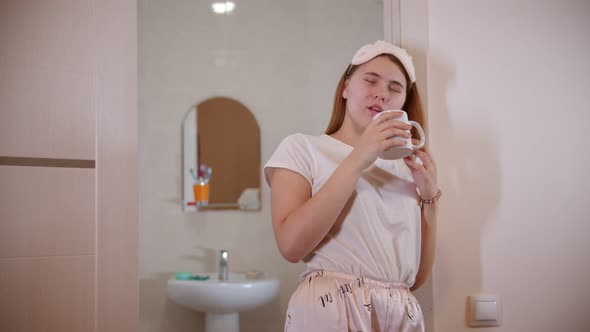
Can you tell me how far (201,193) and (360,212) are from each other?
181cm

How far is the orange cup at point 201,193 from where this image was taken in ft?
8.87

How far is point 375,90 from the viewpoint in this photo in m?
1.07

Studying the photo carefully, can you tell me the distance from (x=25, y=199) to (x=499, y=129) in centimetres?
115

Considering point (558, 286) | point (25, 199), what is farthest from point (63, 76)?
point (558, 286)

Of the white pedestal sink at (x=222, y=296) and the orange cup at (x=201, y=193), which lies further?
the orange cup at (x=201, y=193)

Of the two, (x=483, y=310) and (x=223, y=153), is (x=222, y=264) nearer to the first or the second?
(x=223, y=153)

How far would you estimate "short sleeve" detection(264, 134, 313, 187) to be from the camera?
1.02 metres

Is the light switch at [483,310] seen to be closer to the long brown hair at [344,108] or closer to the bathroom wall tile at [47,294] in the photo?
the long brown hair at [344,108]

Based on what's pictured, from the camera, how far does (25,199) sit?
3.42ft

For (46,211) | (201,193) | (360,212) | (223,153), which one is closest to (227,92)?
(223,153)

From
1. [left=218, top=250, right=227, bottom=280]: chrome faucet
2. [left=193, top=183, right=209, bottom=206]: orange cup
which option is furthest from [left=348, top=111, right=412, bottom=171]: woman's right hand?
[left=193, top=183, right=209, bottom=206]: orange cup

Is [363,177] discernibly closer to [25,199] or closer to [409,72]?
[409,72]

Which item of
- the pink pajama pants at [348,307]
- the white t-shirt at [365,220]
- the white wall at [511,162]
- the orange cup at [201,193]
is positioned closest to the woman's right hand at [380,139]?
the white t-shirt at [365,220]

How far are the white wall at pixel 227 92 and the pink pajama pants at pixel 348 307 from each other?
186cm
